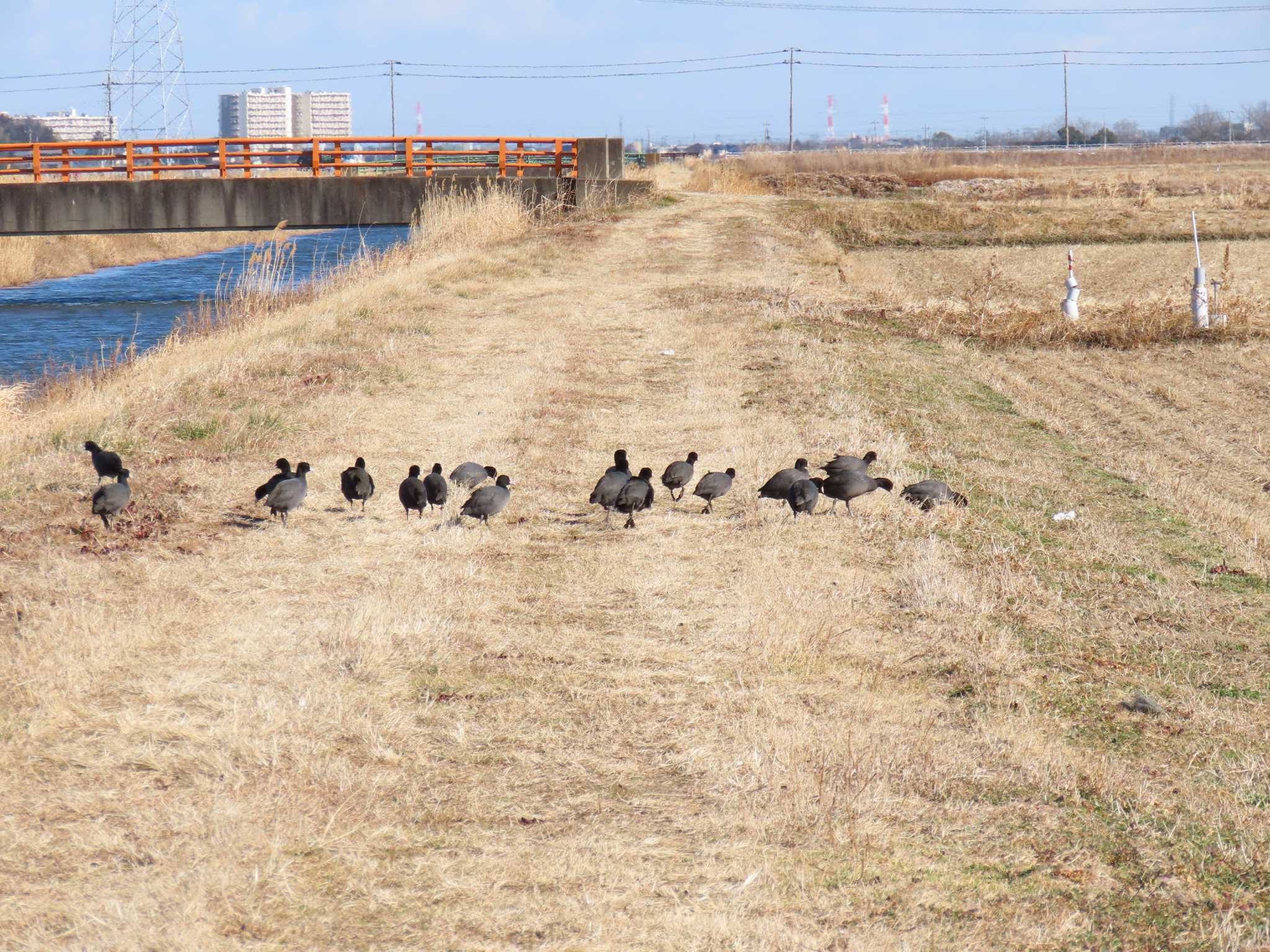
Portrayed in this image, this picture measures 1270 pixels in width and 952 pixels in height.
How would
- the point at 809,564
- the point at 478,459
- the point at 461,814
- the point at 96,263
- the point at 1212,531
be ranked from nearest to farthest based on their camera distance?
1. the point at 461,814
2. the point at 809,564
3. the point at 1212,531
4. the point at 478,459
5. the point at 96,263

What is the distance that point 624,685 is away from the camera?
634 centimetres

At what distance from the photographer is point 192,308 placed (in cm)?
3009

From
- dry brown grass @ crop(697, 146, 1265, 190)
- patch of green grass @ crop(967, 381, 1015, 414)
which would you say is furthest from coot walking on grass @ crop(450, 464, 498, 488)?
dry brown grass @ crop(697, 146, 1265, 190)

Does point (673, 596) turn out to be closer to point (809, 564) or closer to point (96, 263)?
point (809, 564)

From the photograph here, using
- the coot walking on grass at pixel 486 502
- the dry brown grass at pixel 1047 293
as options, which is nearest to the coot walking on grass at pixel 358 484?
the coot walking on grass at pixel 486 502

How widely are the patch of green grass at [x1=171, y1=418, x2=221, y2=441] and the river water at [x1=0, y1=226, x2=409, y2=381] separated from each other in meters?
8.96

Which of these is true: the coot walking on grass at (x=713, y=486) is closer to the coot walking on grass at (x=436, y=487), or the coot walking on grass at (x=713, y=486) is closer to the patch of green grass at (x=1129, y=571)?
the coot walking on grass at (x=436, y=487)

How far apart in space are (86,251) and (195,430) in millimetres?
38450

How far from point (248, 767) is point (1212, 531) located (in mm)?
7759

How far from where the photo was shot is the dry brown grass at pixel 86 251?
39844 mm

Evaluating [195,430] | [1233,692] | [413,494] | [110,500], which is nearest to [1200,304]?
[1233,692]

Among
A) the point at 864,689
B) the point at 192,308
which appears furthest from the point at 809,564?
the point at 192,308

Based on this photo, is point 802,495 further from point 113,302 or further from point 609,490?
point 113,302

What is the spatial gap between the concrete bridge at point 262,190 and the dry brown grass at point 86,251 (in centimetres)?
171
